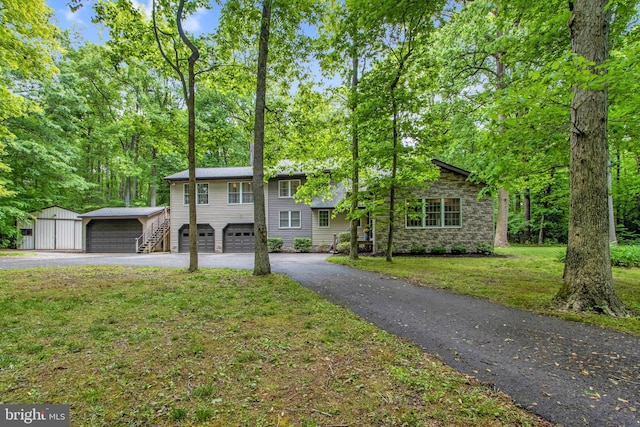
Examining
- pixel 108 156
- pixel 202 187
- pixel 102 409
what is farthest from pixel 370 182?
pixel 108 156

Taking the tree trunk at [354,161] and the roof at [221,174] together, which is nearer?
the tree trunk at [354,161]

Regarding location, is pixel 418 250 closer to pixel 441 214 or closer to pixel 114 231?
pixel 441 214

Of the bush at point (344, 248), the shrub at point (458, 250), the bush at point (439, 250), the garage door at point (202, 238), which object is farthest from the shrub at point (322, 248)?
the garage door at point (202, 238)

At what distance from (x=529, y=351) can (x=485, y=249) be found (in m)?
12.6

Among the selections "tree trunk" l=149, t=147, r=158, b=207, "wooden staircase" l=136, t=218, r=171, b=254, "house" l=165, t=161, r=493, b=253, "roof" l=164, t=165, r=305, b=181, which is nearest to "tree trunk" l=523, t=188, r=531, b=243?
"house" l=165, t=161, r=493, b=253

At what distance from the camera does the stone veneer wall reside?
49.6ft

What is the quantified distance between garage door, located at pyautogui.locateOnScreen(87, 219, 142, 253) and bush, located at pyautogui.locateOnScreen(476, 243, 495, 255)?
22426mm

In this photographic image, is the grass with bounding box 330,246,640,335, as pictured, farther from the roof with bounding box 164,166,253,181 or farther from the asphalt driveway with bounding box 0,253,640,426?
the roof with bounding box 164,166,253,181

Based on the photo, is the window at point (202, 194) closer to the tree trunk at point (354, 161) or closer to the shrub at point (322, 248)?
the shrub at point (322, 248)

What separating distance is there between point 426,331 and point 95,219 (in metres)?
24.8

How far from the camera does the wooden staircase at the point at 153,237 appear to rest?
20062mm

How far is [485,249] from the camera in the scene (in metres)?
14.6

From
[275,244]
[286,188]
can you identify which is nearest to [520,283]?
[275,244]

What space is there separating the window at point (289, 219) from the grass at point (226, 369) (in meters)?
14.4
